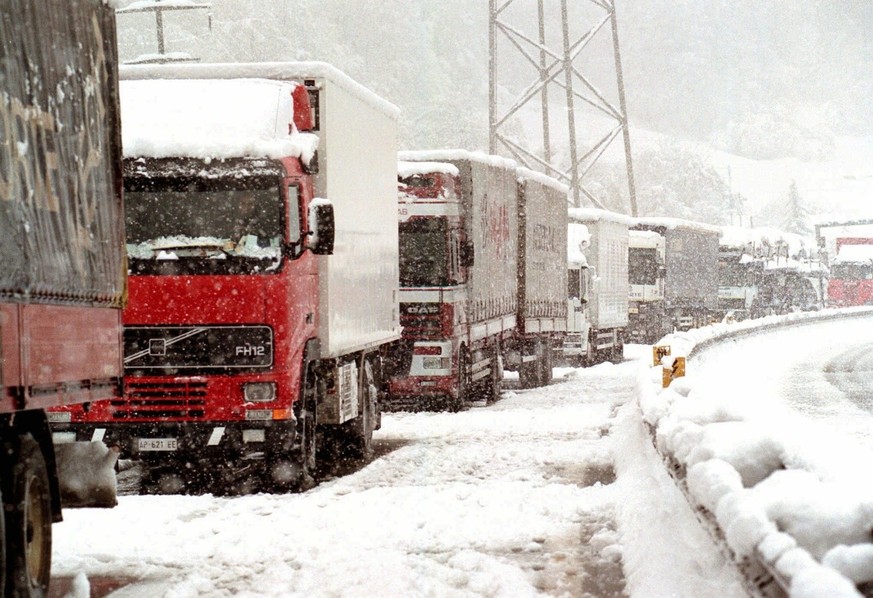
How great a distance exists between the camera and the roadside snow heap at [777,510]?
4746mm

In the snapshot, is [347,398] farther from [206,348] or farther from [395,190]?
[395,190]

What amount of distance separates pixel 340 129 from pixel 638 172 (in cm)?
16338

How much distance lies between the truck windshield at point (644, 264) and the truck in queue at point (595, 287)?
7.21m

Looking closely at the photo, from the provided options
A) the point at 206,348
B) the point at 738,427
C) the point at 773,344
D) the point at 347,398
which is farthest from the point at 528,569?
the point at 773,344

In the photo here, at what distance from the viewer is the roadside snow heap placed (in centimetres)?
475

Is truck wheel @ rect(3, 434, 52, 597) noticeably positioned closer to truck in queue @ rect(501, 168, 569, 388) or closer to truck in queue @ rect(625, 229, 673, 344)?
truck in queue @ rect(501, 168, 569, 388)

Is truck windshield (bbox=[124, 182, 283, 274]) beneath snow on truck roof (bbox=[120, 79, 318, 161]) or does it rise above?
beneath

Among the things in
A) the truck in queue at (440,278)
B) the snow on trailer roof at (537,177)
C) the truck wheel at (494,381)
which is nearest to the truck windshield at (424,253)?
the truck in queue at (440,278)

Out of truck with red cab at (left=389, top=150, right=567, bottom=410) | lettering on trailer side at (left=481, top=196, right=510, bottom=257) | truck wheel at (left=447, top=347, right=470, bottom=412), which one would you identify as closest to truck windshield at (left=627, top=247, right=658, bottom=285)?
truck with red cab at (left=389, top=150, right=567, bottom=410)

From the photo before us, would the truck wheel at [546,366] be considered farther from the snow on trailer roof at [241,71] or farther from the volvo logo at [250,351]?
the volvo logo at [250,351]

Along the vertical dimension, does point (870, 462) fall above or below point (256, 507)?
above

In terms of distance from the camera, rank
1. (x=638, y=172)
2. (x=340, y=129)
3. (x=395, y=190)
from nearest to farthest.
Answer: (x=340, y=129), (x=395, y=190), (x=638, y=172)

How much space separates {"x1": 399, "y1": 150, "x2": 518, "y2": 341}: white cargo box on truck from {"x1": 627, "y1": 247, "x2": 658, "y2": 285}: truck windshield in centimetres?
2259

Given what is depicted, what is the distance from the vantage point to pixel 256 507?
12320 millimetres
